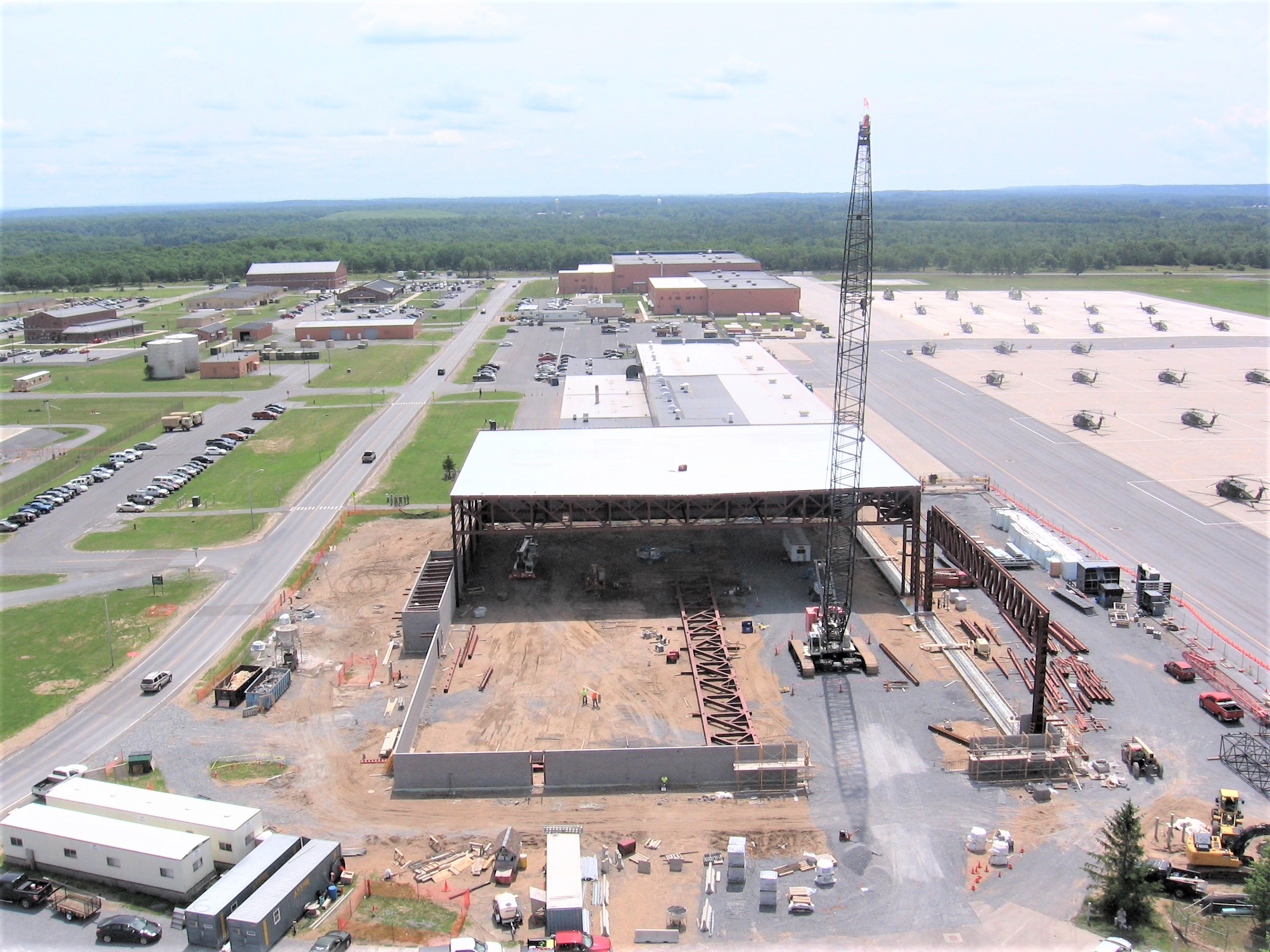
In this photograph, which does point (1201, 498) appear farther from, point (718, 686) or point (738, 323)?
point (738, 323)

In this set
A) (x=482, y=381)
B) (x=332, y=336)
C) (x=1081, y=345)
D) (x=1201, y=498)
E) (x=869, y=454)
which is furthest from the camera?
(x=332, y=336)

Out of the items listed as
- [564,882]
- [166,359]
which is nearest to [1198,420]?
[564,882]

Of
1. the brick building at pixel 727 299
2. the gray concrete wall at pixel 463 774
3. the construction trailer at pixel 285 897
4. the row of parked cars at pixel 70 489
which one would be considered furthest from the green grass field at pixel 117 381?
the construction trailer at pixel 285 897

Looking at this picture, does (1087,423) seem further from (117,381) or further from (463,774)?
(117,381)

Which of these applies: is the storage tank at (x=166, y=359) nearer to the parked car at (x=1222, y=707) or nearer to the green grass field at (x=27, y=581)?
the green grass field at (x=27, y=581)

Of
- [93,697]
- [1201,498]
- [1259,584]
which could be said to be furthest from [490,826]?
[1201,498]

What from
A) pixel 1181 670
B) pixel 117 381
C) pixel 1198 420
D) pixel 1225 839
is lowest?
pixel 1225 839
